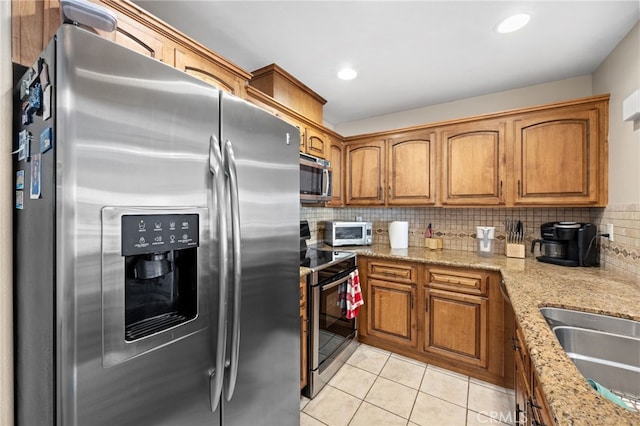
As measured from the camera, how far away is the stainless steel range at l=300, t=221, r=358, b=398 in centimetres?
189

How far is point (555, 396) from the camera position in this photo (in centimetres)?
Result: 64

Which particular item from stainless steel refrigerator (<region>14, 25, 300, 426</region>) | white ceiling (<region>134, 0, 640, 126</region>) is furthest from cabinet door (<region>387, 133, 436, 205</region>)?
stainless steel refrigerator (<region>14, 25, 300, 426</region>)

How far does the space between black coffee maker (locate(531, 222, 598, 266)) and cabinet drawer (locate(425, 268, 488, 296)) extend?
1.89 feet

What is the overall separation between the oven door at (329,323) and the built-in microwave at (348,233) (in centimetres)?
57

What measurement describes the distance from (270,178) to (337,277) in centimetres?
131

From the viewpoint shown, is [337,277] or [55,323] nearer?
[55,323]

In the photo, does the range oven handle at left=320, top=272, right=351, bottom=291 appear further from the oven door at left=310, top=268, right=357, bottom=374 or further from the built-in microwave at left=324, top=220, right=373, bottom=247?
the built-in microwave at left=324, top=220, right=373, bottom=247

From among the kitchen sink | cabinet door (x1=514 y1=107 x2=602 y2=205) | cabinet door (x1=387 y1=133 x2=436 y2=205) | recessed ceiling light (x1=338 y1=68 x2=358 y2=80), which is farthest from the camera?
cabinet door (x1=387 y1=133 x2=436 y2=205)

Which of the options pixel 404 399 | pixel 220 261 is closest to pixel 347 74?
pixel 220 261

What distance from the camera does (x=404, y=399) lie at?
188 cm

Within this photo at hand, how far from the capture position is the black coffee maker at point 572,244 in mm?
1955

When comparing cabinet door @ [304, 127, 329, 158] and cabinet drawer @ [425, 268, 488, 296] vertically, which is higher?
cabinet door @ [304, 127, 329, 158]

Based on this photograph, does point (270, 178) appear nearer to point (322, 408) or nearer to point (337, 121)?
point (322, 408)

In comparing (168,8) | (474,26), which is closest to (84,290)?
(168,8)
